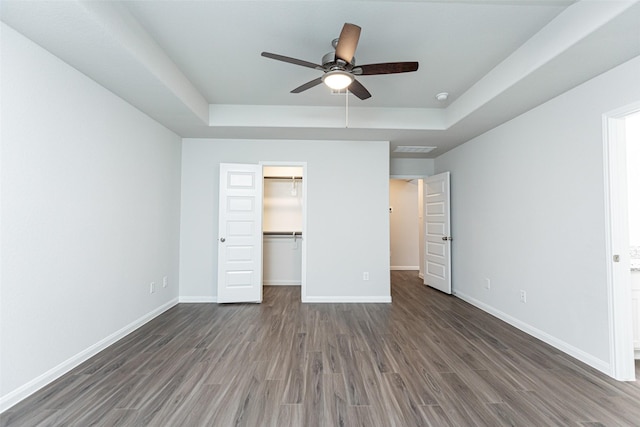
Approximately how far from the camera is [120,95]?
283 cm

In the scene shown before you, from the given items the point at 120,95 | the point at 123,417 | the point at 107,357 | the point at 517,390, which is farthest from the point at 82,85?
the point at 517,390

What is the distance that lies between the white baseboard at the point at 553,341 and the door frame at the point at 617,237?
94 mm

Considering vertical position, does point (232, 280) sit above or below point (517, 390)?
above

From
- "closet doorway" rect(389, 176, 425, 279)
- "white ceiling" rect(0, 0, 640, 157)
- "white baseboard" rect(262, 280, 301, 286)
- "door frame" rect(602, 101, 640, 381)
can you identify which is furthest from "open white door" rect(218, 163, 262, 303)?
"closet doorway" rect(389, 176, 425, 279)

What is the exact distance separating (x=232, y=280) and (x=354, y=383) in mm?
2614

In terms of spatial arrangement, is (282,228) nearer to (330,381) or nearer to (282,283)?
(282,283)

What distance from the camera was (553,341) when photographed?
9.06 feet

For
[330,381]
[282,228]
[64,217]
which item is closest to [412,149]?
[282,228]

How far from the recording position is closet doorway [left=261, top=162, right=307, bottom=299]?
5422 mm

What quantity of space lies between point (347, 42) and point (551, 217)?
2.69 meters

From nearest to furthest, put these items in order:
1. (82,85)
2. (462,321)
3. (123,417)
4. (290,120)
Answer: (123,417), (82,85), (462,321), (290,120)

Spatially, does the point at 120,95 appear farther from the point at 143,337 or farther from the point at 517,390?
the point at 517,390

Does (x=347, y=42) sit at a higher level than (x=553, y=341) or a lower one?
higher

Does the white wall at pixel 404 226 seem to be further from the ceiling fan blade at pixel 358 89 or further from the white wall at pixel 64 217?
the white wall at pixel 64 217
